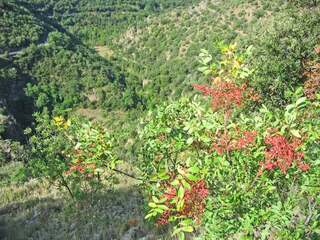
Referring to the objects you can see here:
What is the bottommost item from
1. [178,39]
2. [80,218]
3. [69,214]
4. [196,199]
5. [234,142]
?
[178,39]

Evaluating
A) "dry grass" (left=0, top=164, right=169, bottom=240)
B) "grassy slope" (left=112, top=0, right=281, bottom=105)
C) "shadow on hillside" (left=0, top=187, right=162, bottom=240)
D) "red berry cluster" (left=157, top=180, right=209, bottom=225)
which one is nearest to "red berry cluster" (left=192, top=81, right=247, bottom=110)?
"red berry cluster" (left=157, top=180, right=209, bottom=225)

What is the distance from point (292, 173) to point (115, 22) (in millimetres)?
141944

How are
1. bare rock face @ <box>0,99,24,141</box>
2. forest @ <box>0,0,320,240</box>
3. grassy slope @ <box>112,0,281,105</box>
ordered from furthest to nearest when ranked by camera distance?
grassy slope @ <box>112,0,281,105</box> → bare rock face @ <box>0,99,24,141</box> → forest @ <box>0,0,320,240</box>

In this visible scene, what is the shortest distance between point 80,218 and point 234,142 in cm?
884

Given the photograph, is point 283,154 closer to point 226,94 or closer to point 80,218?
point 226,94

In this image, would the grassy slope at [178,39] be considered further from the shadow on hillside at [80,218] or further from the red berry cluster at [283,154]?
the red berry cluster at [283,154]

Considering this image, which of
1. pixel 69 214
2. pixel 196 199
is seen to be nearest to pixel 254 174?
pixel 196 199

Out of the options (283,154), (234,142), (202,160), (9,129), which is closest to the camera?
(283,154)

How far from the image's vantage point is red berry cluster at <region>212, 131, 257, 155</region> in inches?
183

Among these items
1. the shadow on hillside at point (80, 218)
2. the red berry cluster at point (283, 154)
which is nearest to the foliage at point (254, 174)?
the red berry cluster at point (283, 154)

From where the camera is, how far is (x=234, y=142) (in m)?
4.81

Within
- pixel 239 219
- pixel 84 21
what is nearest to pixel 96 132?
pixel 239 219

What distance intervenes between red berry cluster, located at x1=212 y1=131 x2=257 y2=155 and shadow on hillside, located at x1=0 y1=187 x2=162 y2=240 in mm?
5741

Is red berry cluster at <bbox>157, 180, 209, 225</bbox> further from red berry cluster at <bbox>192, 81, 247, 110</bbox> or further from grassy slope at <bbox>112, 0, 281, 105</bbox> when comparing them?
grassy slope at <bbox>112, 0, 281, 105</bbox>
